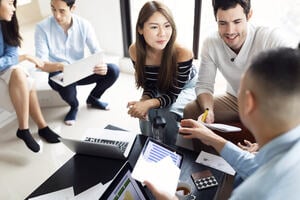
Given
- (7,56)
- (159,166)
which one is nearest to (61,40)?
(7,56)

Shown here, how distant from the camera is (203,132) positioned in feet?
4.11

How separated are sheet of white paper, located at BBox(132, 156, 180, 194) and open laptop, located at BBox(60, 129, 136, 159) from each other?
23 cm

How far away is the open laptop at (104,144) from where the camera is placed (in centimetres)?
126

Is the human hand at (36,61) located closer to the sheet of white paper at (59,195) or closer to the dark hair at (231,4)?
the sheet of white paper at (59,195)

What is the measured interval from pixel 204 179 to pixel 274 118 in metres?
0.62

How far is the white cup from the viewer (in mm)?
1070

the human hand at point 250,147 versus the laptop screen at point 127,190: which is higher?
the laptop screen at point 127,190

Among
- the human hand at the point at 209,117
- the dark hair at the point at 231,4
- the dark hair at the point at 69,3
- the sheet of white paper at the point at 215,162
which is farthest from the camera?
the dark hair at the point at 69,3

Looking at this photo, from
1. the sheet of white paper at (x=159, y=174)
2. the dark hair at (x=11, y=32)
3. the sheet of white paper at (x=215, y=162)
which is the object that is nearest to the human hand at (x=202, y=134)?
the sheet of white paper at (x=215, y=162)

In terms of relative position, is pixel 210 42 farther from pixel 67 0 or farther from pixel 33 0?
pixel 33 0

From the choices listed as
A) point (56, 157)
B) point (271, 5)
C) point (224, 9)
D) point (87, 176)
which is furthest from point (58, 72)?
point (271, 5)

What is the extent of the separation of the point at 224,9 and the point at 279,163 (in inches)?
38.9

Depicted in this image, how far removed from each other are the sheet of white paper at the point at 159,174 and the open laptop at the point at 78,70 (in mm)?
1129

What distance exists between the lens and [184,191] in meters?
1.10
